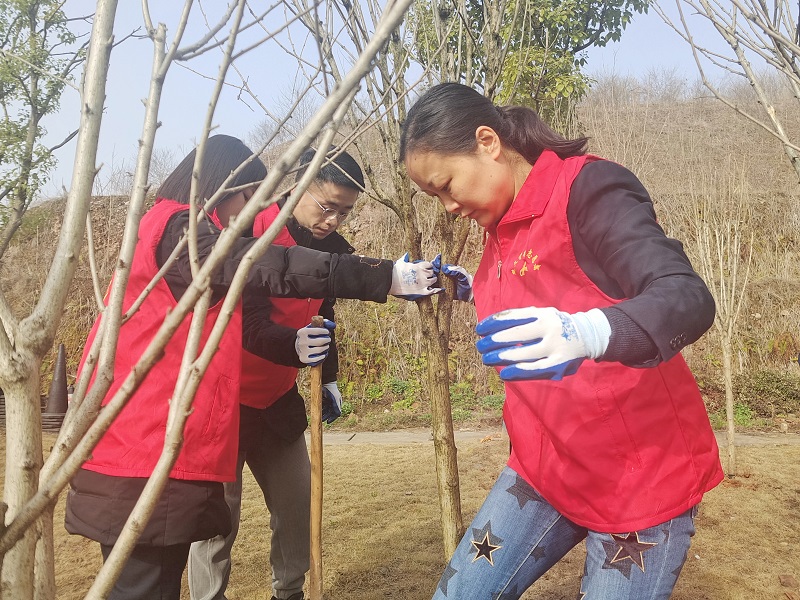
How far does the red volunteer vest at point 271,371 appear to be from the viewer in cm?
237

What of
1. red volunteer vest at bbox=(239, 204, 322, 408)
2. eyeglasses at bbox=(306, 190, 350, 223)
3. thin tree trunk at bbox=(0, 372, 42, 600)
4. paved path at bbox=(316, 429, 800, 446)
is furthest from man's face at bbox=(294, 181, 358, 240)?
paved path at bbox=(316, 429, 800, 446)

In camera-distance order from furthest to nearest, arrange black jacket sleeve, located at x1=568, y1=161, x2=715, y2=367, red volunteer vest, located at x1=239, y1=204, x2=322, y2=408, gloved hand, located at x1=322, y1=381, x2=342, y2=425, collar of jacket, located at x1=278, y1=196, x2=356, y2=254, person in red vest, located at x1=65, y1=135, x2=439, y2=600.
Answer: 1. gloved hand, located at x1=322, y1=381, x2=342, y2=425
2. collar of jacket, located at x1=278, y1=196, x2=356, y2=254
3. red volunteer vest, located at x1=239, y1=204, x2=322, y2=408
4. person in red vest, located at x1=65, y1=135, x2=439, y2=600
5. black jacket sleeve, located at x1=568, y1=161, x2=715, y2=367

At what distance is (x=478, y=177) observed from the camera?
4.78 feet

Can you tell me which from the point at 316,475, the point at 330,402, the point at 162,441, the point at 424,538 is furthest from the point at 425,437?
the point at 162,441

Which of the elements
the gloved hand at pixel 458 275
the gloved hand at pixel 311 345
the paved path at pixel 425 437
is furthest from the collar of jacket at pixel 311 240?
the paved path at pixel 425 437

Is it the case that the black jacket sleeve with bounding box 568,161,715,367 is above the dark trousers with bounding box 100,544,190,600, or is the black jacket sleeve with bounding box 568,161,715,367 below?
above

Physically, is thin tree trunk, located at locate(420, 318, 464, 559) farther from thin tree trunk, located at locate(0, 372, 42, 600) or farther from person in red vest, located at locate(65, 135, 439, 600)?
thin tree trunk, located at locate(0, 372, 42, 600)

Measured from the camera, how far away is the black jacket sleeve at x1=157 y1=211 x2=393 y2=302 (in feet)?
5.40

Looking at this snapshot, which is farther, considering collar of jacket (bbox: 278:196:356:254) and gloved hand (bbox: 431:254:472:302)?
collar of jacket (bbox: 278:196:356:254)

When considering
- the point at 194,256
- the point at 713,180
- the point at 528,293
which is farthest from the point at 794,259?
the point at 194,256

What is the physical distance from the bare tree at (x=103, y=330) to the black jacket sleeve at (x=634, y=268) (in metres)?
0.55

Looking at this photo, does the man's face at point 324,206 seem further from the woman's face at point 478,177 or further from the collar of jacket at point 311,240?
the woman's face at point 478,177

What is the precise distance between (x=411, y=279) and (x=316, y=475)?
82 cm

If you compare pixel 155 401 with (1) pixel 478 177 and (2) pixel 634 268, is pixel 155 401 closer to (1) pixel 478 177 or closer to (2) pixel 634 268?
(1) pixel 478 177
